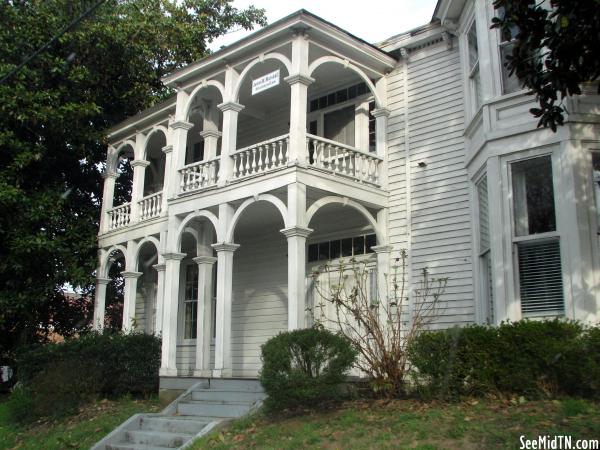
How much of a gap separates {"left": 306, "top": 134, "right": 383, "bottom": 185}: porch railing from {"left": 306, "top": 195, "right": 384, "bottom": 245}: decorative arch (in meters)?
0.53

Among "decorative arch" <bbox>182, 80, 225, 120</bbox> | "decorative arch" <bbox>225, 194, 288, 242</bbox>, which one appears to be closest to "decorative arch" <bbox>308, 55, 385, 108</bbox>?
"decorative arch" <bbox>182, 80, 225, 120</bbox>

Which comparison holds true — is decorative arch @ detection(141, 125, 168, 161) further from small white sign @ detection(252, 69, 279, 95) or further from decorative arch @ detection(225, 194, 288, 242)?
decorative arch @ detection(225, 194, 288, 242)

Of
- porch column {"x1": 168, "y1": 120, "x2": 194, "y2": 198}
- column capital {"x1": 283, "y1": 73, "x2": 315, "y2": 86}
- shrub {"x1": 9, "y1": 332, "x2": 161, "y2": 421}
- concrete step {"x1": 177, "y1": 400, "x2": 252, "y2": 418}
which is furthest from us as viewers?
porch column {"x1": 168, "y1": 120, "x2": 194, "y2": 198}

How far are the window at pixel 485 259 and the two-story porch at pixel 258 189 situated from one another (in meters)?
2.31

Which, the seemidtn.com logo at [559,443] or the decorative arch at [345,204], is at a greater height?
the decorative arch at [345,204]

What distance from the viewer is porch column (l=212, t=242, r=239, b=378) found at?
13.5 m

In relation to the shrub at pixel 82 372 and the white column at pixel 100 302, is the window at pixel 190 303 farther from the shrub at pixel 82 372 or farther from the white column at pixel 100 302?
the shrub at pixel 82 372

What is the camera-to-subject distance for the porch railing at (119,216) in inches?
742

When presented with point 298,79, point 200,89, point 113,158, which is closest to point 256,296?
point 200,89

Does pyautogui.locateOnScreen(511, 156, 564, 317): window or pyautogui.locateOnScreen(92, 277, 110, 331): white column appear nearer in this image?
pyautogui.locateOnScreen(511, 156, 564, 317): window

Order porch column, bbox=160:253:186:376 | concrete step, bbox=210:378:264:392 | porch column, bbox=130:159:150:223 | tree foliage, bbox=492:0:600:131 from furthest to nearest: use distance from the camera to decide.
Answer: porch column, bbox=130:159:150:223 < porch column, bbox=160:253:186:376 < concrete step, bbox=210:378:264:392 < tree foliage, bbox=492:0:600:131

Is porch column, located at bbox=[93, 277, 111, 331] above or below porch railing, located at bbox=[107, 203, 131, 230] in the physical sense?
below

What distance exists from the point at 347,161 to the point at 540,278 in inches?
222

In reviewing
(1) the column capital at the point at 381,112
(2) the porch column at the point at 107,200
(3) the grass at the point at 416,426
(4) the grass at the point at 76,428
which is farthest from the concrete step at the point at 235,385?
(2) the porch column at the point at 107,200
